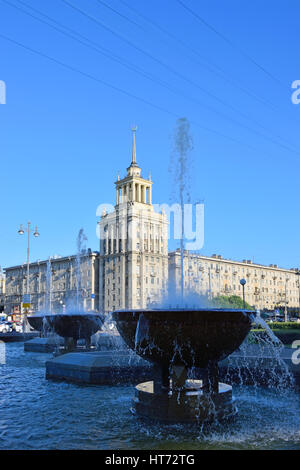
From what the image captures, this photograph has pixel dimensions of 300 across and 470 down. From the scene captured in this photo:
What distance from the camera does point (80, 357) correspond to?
1115 cm

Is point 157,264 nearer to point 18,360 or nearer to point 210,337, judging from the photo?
point 18,360

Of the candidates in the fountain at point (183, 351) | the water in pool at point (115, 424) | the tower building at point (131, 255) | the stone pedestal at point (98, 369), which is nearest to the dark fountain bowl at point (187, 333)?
the fountain at point (183, 351)

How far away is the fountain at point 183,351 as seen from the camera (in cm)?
652

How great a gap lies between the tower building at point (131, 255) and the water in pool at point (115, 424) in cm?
6868

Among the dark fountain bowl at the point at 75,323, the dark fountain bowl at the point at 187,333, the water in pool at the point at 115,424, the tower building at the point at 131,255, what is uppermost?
the tower building at the point at 131,255

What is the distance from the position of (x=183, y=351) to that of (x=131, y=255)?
80.7 metres

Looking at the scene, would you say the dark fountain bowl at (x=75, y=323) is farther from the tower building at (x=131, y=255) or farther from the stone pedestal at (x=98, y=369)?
the tower building at (x=131, y=255)

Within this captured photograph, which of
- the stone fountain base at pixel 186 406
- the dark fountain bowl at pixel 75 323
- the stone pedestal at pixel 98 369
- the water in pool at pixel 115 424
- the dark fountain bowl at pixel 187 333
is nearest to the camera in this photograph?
the water in pool at pixel 115 424

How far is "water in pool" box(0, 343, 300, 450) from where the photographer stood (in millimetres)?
5770


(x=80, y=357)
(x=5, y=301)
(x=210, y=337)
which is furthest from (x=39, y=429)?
(x=5, y=301)

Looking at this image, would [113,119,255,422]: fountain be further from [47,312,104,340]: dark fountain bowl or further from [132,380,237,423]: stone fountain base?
[47,312,104,340]: dark fountain bowl

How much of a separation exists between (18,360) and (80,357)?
6746 mm

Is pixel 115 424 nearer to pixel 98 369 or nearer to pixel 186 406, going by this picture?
pixel 186 406
